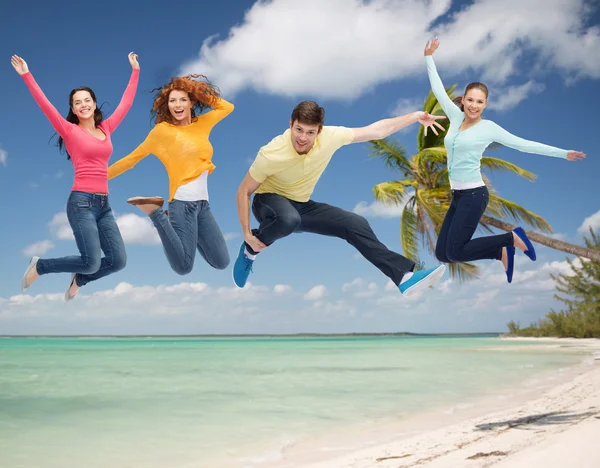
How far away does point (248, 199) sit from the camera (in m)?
4.56

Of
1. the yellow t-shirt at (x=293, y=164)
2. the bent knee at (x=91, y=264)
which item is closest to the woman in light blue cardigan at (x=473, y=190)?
the yellow t-shirt at (x=293, y=164)

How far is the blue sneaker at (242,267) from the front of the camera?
4773 millimetres

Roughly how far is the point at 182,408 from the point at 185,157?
44.1 feet

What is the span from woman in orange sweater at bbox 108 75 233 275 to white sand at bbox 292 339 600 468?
5122mm

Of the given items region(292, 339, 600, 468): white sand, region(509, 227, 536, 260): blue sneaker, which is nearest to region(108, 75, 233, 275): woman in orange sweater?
region(509, 227, 536, 260): blue sneaker

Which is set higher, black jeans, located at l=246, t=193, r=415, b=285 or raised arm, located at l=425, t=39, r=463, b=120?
raised arm, located at l=425, t=39, r=463, b=120

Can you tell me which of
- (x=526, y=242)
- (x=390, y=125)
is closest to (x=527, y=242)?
(x=526, y=242)

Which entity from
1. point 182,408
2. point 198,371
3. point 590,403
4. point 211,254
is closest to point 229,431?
point 182,408

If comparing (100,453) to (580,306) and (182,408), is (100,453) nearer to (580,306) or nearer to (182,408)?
(182,408)

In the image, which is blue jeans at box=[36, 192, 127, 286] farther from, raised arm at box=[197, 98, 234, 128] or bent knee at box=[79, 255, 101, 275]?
raised arm at box=[197, 98, 234, 128]

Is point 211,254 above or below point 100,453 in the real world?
above

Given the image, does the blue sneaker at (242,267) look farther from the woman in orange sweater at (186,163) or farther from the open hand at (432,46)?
the open hand at (432,46)

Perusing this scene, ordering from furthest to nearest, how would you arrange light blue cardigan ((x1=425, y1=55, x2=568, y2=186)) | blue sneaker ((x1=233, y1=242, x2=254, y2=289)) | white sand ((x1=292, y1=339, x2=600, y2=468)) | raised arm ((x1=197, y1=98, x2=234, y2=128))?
white sand ((x1=292, y1=339, x2=600, y2=468)) < raised arm ((x1=197, y1=98, x2=234, y2=128)) < blue sneaker ((x1=233, y1=242, x2=254, y2=289)) < light blue cardigan ((x1=425, y1=55, x2=568, y2=186))

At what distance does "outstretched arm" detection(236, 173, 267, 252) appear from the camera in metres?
4.54
